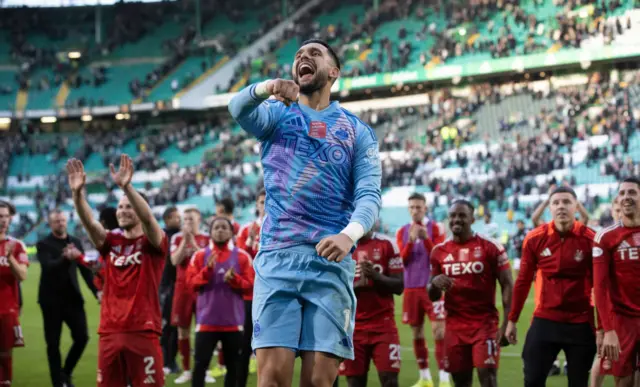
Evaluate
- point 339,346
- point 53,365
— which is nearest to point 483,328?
point 339,346

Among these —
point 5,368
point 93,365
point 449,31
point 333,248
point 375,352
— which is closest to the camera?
point 333,248

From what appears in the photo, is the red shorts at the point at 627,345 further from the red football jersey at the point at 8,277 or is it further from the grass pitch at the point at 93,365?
the red football jersey at the point at 8,277

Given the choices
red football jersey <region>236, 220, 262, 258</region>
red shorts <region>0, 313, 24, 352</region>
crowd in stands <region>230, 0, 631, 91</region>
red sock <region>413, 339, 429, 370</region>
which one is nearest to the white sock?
red sock <region>413, 339, 429, 370</region>

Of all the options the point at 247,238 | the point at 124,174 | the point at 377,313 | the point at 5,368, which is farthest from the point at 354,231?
the point at 247,238

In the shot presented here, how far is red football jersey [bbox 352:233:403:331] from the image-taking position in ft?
28.9

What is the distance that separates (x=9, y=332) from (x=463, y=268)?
522cm

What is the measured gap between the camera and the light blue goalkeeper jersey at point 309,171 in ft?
14.5

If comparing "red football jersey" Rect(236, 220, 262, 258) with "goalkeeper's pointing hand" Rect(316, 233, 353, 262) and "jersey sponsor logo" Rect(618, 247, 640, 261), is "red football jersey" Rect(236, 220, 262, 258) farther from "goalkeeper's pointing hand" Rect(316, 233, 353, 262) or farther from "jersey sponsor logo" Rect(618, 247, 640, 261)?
"goalkeeper's pointing hand" Rect(316, 233, 353, 262)

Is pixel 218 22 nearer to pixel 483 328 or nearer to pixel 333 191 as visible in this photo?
pixel 483 328

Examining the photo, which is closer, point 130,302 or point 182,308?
point 130,302

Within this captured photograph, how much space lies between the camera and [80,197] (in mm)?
6551

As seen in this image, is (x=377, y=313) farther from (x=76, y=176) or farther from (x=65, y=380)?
(x=65, y=380)

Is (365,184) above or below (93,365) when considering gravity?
above

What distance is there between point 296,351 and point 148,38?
53257 mm
